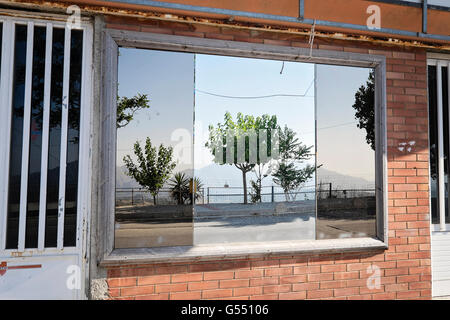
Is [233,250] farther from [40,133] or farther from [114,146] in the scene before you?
[40,133]

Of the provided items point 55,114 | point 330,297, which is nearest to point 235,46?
point 55,114

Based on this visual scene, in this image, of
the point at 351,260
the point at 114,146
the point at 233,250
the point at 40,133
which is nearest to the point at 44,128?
the point at 40,133

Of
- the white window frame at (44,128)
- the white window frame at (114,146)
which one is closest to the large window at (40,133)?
the white window frame at (44,128)

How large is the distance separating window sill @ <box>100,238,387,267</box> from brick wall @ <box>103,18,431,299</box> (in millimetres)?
72

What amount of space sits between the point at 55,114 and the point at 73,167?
0.45m

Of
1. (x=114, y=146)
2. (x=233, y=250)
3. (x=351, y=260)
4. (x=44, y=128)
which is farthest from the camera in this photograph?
(x=351, y=260)

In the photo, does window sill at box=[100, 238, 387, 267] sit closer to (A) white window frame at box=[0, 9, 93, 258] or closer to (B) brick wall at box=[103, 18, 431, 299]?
(B) brick wall at box=[103, 18, 431, 299]

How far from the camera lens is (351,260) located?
109 inches

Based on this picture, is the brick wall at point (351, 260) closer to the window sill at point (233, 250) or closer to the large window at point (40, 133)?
the window sill at point (233, 250)

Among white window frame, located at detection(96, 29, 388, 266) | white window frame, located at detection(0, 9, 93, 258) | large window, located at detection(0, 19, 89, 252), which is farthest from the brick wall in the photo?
large window, located at detection(0, 19, 89, 252)

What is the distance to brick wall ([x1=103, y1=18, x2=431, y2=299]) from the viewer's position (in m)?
2.43

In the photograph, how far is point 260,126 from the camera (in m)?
24.2

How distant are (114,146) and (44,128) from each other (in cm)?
54

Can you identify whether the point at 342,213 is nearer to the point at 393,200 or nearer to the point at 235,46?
the point at 393,200
